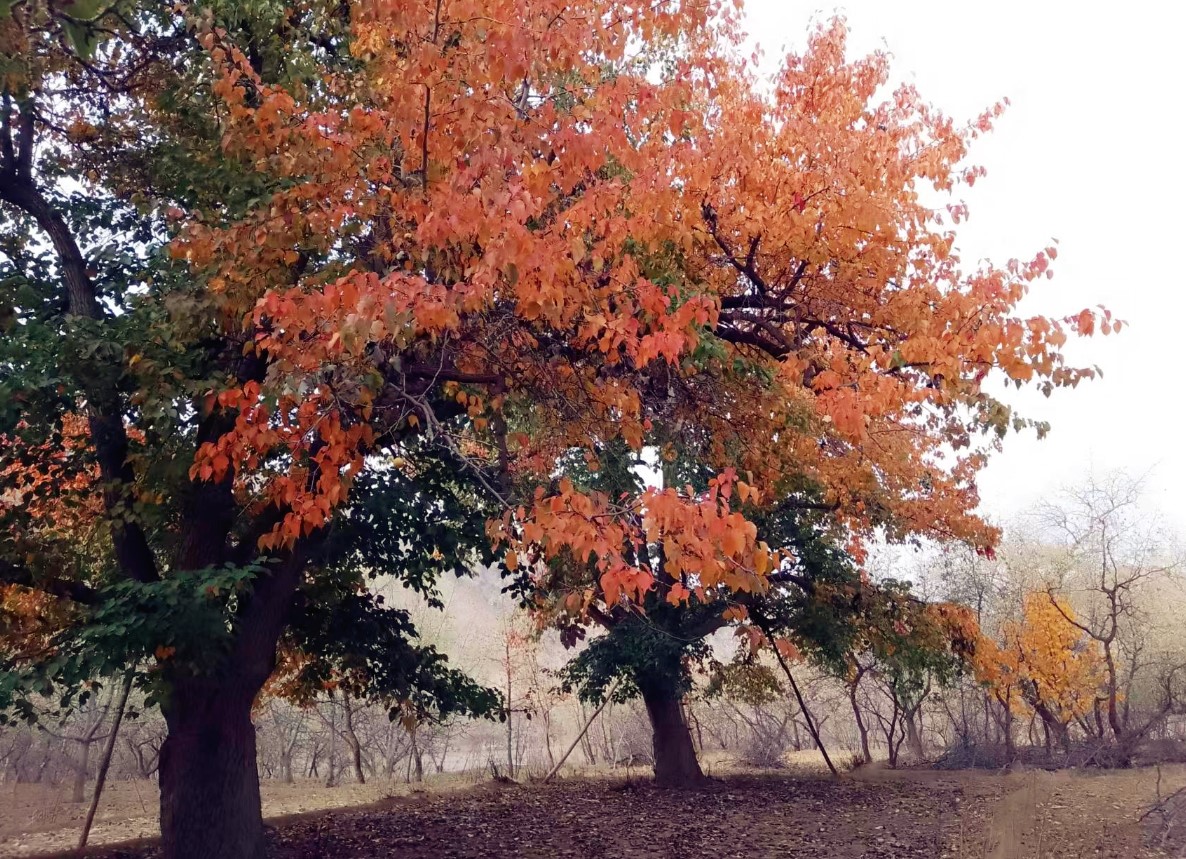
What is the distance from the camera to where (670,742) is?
15.6 metres

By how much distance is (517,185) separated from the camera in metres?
4.73

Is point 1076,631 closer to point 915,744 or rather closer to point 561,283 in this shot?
point 915,744

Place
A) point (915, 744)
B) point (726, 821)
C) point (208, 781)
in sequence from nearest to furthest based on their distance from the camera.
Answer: point (208, 781)
point (726, 821)
point (915, 744)

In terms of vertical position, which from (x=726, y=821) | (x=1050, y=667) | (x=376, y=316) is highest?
(x=376, y=316)

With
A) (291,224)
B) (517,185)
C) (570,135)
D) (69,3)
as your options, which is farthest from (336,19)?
(69,3)

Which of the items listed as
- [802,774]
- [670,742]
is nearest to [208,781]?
[670,742]

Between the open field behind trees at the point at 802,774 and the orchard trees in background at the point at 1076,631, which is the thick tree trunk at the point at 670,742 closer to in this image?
the open field behind trees at the point at 802,774

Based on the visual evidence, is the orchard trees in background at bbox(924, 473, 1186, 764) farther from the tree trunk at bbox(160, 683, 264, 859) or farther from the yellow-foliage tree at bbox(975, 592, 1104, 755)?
the tree trunk at bbox(160, 683, 264, 859)

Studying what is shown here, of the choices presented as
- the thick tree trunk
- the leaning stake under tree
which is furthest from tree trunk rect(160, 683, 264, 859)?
the thick tree trunk

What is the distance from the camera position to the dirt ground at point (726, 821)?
9.42 m

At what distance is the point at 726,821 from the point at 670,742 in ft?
12.9

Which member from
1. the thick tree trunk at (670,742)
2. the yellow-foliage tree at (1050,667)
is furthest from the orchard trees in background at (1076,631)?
the thick tree trunk at (670,742)

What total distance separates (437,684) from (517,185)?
672cm

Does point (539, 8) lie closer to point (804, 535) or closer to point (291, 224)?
point (291, 224)
